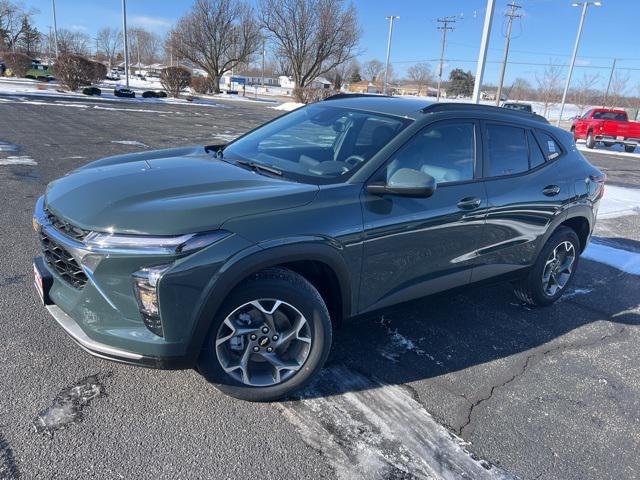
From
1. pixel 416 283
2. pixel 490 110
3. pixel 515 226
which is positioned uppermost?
pixel 490 110

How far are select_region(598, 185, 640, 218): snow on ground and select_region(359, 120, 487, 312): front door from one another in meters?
6.21

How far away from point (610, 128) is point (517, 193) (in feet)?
72.3

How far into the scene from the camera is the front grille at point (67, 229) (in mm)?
2434

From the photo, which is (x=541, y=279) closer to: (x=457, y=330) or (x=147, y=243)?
(x=457, y=330)

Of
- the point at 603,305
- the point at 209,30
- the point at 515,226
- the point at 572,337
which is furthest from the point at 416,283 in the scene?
the point at 209,30

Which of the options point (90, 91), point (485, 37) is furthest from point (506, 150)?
point (90, 91)

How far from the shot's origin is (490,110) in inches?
150

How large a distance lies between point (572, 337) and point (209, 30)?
187ft

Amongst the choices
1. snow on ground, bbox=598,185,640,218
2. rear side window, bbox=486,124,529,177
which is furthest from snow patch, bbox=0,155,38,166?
snow on ground, bbox=598,185,640,218

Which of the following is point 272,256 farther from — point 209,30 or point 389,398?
point 209,30

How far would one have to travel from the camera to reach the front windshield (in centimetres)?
315

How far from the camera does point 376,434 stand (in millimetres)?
2645

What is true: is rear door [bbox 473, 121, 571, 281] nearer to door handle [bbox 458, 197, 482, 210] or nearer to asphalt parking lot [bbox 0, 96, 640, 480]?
door handle [bbox 458, 197, 482, 210]

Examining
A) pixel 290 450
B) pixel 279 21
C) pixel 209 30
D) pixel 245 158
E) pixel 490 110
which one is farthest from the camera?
pixel 209 30
